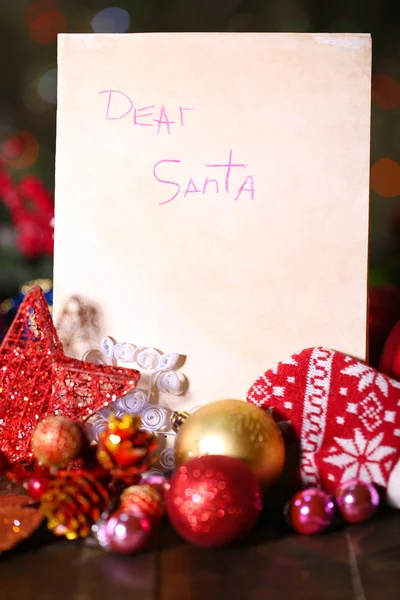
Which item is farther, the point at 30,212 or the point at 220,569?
the point at 30,212

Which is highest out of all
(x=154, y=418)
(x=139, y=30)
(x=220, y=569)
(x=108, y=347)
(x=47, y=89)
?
(x=139, y=30)

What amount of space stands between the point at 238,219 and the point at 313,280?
14 cm

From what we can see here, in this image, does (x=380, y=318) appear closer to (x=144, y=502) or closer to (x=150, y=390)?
(x=150, y=390)

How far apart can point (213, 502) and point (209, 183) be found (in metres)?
0.48

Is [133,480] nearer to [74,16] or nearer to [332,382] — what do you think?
[332,382]

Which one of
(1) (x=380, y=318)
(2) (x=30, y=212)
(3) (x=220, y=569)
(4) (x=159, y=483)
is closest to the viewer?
(3) (x=220, y=569)

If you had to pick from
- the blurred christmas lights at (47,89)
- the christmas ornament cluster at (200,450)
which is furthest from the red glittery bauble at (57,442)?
the blurred christmas lights at (47,89)

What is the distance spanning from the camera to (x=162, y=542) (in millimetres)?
787

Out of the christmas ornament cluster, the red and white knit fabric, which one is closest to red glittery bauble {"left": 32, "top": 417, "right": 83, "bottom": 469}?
the christmas ornament cluster

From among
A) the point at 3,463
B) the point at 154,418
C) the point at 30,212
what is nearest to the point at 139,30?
the point at 30,212

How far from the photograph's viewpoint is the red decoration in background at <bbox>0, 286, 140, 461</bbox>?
3.09 ft

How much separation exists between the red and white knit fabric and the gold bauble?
59 millimetres

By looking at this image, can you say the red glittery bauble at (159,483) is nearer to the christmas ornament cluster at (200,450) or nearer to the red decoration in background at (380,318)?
the christmas ornament cluster at (200,450)

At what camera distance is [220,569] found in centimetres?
72
